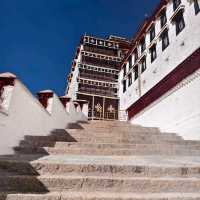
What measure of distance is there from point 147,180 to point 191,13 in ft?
32.5

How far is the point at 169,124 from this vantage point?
9945 millimetres

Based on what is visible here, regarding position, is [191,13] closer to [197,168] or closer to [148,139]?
[148,139]

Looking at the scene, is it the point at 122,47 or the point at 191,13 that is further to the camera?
the point at 122,47

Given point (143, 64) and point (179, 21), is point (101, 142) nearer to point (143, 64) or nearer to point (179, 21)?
point (179, 21)

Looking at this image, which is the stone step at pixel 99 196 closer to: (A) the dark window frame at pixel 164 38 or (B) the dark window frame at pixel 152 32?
(A) the dark window frame at pixel 164 38

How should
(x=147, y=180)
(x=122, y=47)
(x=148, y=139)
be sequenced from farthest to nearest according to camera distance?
(x=122, y=47), (x=148, y=139), (x=147, y=180)

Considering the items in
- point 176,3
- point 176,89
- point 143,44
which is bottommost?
point 176,89

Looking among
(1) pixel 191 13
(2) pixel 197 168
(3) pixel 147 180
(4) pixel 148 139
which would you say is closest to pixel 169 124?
(4) pixel 148 139

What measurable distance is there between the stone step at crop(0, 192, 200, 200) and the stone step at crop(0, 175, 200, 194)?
0.53 ft

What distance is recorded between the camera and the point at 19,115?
510 centimetres

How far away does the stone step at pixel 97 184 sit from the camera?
2729 millimetres

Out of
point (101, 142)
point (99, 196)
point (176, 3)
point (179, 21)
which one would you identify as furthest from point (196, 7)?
point (99, 196)

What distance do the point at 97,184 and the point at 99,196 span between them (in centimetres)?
38

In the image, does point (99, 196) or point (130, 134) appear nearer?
point (99, 196)
